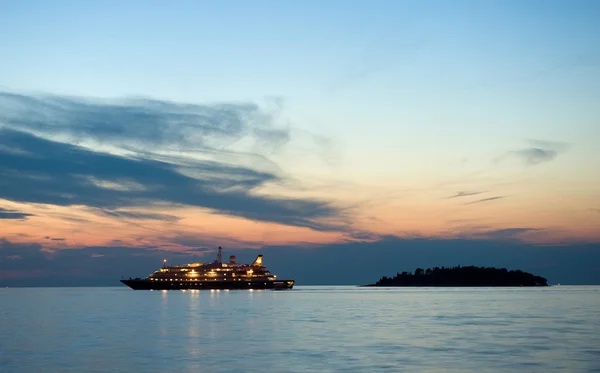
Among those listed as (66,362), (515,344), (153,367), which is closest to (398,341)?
(515,344)

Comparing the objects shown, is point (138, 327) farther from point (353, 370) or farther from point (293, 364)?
point (353, 370)

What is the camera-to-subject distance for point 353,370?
4062 cm

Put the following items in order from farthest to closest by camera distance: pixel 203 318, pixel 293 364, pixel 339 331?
pixel 203 318 → pixel 339 331 → pixel 293 364

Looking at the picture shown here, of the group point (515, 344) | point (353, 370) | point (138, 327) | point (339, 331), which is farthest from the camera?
point (138, 327)

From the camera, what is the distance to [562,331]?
6588 centimetres

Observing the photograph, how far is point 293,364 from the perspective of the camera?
4372cm

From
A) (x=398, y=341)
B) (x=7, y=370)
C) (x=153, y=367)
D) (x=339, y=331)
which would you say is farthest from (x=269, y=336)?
(x=7, y=370)

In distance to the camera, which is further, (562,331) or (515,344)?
(562,331)

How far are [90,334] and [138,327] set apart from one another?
9007 mm

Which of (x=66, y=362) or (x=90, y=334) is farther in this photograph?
(x=90, y=334)

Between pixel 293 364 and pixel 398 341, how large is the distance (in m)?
16.0

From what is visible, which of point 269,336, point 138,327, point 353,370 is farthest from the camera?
point 138,327

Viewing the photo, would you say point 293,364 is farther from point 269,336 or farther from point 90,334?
point 90,334

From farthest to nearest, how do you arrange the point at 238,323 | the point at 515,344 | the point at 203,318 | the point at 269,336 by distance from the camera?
1. the point at 203,318
2. the point at 238,323
3. the point at 269,336
4. the point at 515,344
